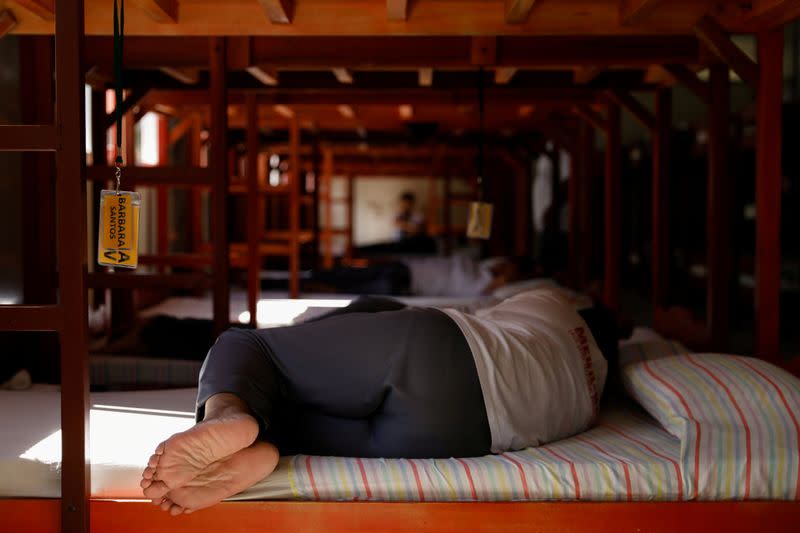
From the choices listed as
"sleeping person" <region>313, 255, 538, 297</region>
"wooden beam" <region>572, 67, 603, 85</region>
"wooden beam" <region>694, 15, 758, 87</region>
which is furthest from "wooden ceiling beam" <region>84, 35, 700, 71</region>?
"sleeping person" <region>313, 255, 538, 297</region>

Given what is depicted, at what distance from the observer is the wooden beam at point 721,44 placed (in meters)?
2.51

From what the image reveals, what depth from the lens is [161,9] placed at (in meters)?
2.42

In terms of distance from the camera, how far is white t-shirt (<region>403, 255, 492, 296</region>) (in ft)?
19.2

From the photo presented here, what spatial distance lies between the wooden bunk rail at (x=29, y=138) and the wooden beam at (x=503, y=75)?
7.32ft

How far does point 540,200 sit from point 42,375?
494cm

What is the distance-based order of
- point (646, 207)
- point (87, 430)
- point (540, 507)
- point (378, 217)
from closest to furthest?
point (87, 430) < point (540, 507) < point (646, 207) < point (378, 217)

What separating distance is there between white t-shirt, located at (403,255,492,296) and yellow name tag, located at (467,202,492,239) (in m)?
2.17

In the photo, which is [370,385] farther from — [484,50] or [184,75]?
[184,75]

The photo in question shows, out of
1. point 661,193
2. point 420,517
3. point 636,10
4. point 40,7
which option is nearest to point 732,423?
point 420,517

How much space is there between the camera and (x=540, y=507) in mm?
1848

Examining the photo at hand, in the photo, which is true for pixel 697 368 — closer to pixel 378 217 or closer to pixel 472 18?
pixel 472 18

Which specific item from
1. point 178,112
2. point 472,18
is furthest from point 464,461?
point 178,112

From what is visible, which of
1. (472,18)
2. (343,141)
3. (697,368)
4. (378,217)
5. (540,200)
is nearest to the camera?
(697,368)

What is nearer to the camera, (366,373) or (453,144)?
(366,373)
